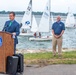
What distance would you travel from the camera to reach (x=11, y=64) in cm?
908

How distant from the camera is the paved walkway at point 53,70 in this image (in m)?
10.8

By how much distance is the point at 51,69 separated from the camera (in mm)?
11438

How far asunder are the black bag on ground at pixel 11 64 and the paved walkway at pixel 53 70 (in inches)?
62.8

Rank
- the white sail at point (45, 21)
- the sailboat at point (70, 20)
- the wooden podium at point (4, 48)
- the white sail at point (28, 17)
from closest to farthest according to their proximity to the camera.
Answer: the wooden podium at point (4, 48), the white sail at point (45, 21), the white sail at point (28, 17), the sailboat at point (70, 20)

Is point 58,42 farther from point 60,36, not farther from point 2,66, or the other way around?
point 2,66

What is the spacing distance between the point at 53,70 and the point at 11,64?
2.48m

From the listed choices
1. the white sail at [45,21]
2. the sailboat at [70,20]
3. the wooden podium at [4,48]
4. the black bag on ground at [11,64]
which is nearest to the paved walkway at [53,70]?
the black bag on ground at [11,64]

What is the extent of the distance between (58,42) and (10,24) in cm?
472

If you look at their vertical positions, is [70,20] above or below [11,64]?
above

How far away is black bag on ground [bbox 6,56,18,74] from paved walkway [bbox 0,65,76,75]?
1595 mm

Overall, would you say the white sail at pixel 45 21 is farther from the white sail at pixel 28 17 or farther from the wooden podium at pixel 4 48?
the wooden podium at pixel 4 48

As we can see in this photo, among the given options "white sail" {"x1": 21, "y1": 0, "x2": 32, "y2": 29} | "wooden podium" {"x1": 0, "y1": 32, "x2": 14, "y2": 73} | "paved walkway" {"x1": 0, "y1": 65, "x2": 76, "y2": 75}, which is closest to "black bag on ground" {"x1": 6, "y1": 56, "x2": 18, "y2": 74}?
"wooden podium" {"x1": 0, "y1": 32, "x2": 14, "y2": 73}

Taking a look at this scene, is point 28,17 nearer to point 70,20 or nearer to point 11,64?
point 70,20

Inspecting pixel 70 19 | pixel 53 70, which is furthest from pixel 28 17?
pixel 53 70
